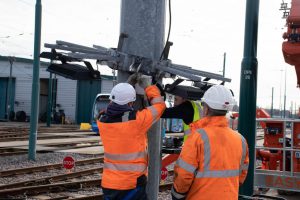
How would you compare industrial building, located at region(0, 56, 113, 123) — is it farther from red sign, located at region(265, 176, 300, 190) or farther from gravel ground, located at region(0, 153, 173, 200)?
red sign, located at region(265, 176, 300, 190)

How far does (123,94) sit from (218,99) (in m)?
0.87

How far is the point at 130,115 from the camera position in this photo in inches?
159

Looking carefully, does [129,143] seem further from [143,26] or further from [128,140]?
[143,26]

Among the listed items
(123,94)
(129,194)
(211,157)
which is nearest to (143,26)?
(123,94)

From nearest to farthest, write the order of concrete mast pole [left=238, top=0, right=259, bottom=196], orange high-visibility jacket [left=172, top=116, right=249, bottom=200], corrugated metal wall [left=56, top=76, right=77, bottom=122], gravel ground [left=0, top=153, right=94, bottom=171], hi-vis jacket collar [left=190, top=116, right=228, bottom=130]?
orange high-visibility jacket [left=172, top=116, right=249, bottom=200], hi-vis jacket collar [left=190, top=116, right=228, bottom=130], concrete mast pole [left=238, top=0, right=259, bottom=196], gravel ground [left=0, top=153, right=94, bottom=171], corrugated metal wall [left=56, top=76, right=77, bottom=122]

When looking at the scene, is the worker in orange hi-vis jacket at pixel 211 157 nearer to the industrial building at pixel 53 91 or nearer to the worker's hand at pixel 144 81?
the worker's hand at pixel 144 81

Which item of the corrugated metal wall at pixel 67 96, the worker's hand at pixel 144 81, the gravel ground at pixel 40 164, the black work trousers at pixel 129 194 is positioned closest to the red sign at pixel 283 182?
the gravel ground at pixel 40 164

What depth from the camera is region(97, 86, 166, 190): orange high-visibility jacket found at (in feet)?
13.1

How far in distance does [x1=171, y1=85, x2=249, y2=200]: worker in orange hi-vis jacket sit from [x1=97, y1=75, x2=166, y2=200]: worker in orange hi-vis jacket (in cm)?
43

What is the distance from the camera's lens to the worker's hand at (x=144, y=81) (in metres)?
4.04

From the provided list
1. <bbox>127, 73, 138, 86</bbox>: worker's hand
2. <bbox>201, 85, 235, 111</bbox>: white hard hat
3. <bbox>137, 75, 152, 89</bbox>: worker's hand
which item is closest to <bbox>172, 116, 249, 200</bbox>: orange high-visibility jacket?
<bbox>201, 85, 235, 111</bbox>: white hard hat

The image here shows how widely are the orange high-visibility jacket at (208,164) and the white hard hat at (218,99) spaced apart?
105 mm

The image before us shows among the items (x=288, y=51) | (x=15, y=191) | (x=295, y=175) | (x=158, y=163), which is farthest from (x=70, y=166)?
(x=158, y=163)

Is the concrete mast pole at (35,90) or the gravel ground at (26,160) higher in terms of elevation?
the concrete mast pole at (35,90)
